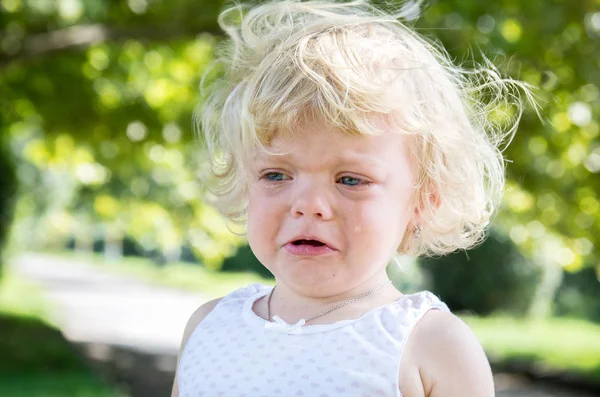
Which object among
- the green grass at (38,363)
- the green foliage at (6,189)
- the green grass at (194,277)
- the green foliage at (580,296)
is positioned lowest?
the green grass at (194,277)

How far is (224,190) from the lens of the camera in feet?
6.28

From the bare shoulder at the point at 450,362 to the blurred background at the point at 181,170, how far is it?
0.56 metres

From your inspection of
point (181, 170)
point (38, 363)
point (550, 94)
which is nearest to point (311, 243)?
point (550, 94)

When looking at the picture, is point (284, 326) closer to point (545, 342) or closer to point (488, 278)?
point (545, 342)

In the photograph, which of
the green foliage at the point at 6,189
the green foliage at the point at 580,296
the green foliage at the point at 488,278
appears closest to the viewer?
the green foliage at the point at 6,189

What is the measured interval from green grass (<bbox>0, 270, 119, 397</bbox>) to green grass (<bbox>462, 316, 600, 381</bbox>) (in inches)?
216

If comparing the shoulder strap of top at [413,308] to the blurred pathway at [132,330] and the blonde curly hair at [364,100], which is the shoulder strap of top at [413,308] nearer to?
the blonde curly hair at [364,100]

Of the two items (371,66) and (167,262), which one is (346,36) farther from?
(167,262)

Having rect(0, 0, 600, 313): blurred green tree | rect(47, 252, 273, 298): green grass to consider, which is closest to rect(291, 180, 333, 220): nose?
rect(0, 0, 600, 313): blurred green tree

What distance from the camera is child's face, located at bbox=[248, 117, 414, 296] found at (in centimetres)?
151

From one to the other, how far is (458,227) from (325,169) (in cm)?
38

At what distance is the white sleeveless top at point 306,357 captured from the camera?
1.48 metres

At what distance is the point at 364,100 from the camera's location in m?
1.54

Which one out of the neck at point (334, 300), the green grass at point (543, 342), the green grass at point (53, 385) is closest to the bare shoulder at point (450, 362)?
the neck at point (334, 300)
